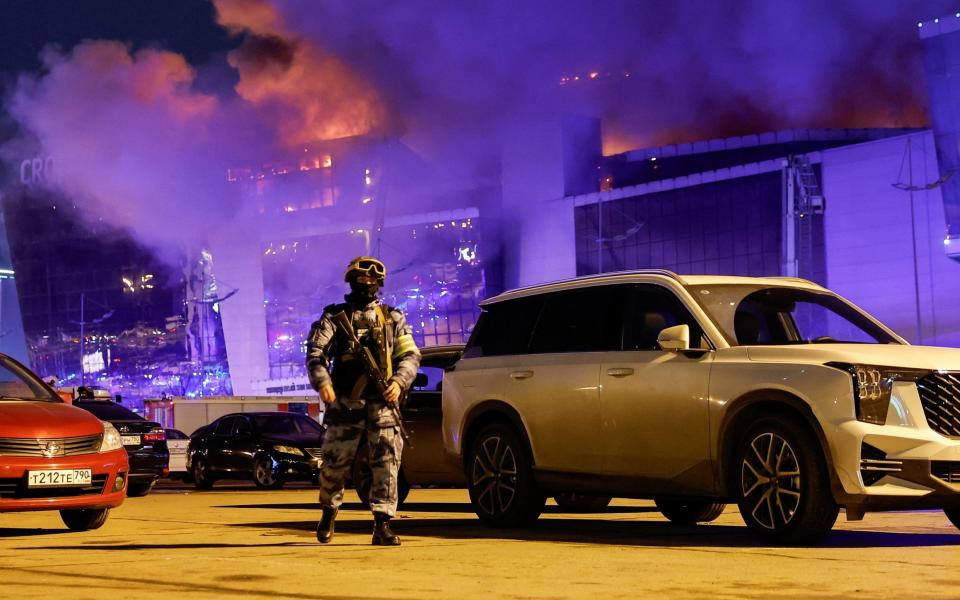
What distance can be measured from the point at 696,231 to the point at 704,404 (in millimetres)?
65667

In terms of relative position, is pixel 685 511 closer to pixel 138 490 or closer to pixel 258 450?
pixel 138 490

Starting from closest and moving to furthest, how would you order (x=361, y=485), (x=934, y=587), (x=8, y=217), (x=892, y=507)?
(x=934, y=587) < (x=892, y=507) < (x=361, y=485) < (x=8, y=217)

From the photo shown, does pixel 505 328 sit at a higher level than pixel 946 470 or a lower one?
higher

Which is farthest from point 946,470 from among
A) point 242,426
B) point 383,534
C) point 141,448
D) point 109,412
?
point 242,426

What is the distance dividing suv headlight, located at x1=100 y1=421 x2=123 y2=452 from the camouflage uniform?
117 inches

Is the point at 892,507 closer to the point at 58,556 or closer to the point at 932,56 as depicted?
the point at 58,556

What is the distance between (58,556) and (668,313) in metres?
4.31

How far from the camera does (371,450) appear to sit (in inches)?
339

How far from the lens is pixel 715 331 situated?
8.97m

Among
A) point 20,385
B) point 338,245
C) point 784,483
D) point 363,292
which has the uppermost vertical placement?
point 338,245

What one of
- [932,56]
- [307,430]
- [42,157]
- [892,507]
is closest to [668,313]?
[892,507]

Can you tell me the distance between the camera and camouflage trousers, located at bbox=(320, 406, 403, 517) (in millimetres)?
8602

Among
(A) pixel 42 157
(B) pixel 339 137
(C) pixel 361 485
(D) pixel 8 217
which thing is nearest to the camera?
(C) pixel 361 485

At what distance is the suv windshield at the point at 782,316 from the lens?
9.13 metres
